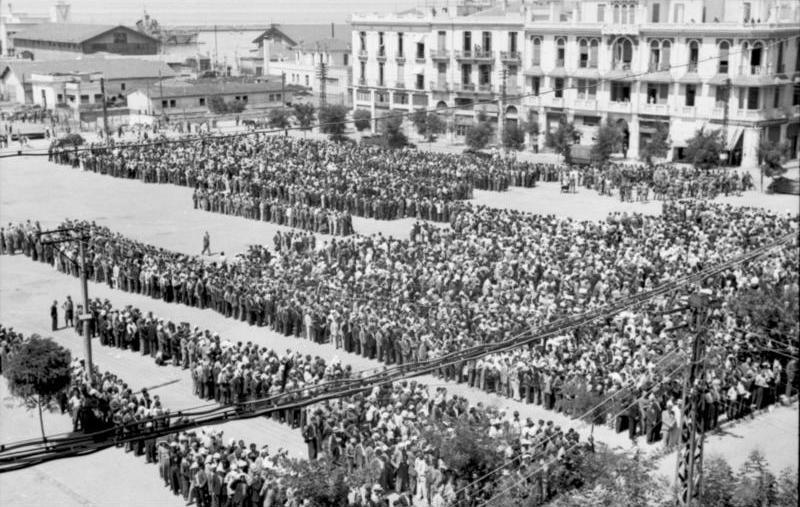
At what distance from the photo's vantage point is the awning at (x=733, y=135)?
55312mm

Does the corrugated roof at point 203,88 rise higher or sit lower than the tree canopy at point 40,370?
higher

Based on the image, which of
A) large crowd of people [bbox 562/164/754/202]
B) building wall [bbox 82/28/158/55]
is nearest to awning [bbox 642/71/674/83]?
large crowd of people [bbox 562/164/754/202]

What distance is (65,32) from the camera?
131625 mm

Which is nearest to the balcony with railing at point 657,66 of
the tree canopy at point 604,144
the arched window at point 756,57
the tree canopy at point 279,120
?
the arched window at point 756,57

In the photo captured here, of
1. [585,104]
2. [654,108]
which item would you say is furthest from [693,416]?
[585,104]

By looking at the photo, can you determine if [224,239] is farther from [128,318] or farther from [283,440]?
[283,440]

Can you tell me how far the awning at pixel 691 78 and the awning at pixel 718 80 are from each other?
0.68m

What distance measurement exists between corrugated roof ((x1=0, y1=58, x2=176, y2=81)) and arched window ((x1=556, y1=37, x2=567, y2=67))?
161 ft

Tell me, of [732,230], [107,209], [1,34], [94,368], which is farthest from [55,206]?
[1,34]

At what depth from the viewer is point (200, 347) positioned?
23297mm

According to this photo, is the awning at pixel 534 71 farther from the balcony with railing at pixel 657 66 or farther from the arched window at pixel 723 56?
the arched window at pixel 723 56

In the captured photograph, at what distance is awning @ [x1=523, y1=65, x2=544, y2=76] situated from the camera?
65.4m

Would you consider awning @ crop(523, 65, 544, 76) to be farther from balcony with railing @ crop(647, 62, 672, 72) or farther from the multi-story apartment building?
balcony with railing @ crop(647, 62, 672, 72)

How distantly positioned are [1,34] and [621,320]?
487 ft
